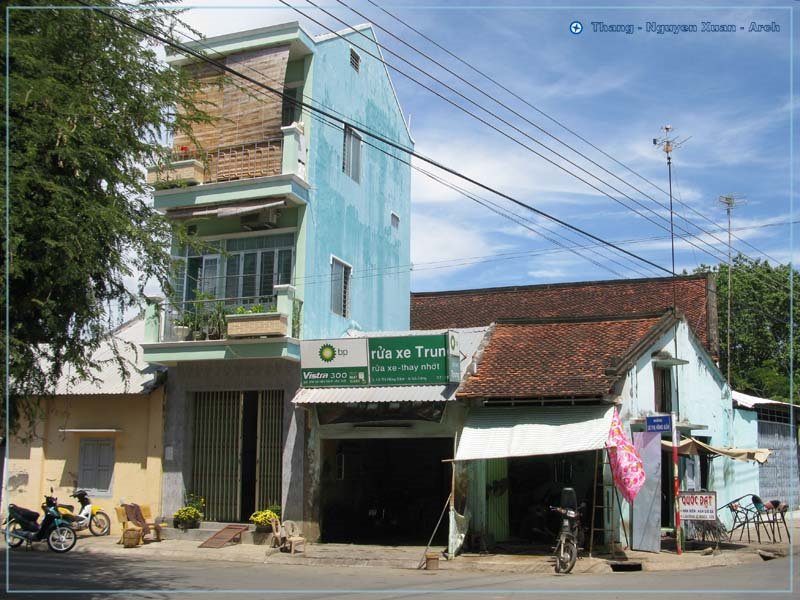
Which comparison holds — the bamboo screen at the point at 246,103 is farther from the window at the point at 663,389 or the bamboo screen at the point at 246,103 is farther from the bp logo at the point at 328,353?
the window at the point at 663,389

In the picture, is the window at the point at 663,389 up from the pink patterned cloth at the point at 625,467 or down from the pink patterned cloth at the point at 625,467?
up

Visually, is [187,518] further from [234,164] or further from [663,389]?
[663,389]

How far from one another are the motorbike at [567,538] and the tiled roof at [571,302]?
39.6ft

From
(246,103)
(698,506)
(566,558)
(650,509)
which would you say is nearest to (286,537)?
(566,558)

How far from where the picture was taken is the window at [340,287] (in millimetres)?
21797

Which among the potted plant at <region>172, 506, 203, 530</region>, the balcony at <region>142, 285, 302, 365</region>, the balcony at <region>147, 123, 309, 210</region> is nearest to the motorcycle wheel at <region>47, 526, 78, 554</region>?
the potted plant at <region>172, 506, 203, 530</region>

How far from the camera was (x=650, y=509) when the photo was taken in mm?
17547

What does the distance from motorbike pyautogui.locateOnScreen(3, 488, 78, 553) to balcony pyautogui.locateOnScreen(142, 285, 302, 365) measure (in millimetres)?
4301

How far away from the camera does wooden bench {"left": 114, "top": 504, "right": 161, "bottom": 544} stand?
1927 centimetres

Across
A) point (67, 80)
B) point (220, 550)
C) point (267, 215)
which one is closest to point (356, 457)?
point (220, 550)

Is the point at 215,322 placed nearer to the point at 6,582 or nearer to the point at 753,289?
the point at 6,582

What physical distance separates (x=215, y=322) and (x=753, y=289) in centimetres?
3046

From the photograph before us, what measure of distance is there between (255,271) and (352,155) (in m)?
4.32

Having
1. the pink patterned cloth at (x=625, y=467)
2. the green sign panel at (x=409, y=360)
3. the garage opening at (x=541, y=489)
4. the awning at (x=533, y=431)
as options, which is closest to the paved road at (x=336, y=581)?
the pink patterned cloth at (x=625, y=467)
